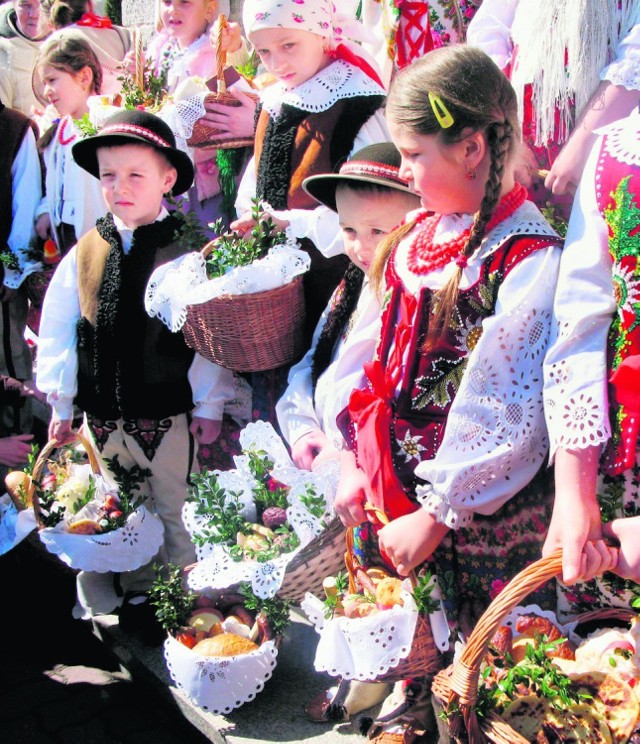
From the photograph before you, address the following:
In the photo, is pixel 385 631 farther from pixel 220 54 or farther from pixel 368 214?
pixel 220 54

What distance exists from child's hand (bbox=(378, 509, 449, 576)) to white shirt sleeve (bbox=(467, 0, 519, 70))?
1499mm

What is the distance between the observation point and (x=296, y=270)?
2861 mm

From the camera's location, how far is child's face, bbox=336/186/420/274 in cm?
247

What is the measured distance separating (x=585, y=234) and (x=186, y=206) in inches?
97.2

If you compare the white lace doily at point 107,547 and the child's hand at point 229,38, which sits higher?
the child's hand at point 229,38

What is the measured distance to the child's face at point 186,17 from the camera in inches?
167

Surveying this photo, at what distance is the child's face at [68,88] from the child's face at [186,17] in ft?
1.66

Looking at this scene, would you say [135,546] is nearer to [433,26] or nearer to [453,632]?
[453,632]

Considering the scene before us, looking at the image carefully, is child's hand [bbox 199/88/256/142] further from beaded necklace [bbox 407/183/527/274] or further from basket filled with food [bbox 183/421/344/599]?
beaded necklace [bbox 407/183/527/274]

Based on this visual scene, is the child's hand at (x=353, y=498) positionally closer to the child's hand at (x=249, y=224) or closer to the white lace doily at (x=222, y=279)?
the white lace doily at (x=222, y=279)

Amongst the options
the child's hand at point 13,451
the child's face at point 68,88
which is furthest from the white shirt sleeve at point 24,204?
the child's hand at point 13,451

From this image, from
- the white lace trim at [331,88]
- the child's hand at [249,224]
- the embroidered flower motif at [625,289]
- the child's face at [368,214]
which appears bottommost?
the child's hand at [249,224]

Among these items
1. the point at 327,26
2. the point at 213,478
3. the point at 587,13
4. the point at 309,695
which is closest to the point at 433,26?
the point at 327,26

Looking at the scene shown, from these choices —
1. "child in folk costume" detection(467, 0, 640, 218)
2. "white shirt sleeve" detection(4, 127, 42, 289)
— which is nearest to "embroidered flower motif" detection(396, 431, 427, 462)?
"child in folk costume" detection(467, 0, 640, 218)
